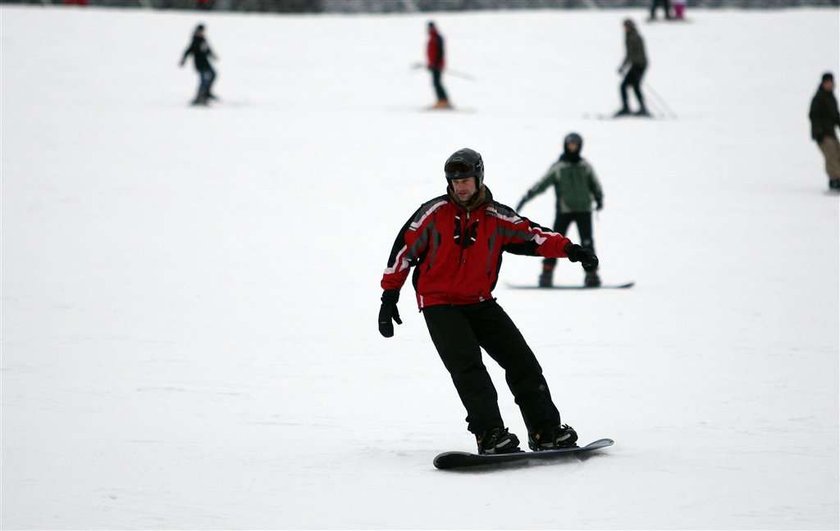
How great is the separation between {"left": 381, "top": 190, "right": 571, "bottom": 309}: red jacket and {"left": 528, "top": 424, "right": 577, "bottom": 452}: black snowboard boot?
2.23ft

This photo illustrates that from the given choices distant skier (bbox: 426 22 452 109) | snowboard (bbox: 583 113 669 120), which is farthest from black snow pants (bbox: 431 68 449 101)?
snowboard (bbox: 583 113 669 120)

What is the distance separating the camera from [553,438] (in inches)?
222

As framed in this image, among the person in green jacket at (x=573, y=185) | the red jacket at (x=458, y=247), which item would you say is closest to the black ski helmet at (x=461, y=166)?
the red jacket at (x=458, y=247)

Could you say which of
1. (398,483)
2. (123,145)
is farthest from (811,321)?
(123,145)

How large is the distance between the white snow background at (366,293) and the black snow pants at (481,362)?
10.8 inches

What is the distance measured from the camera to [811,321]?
9.52 meters

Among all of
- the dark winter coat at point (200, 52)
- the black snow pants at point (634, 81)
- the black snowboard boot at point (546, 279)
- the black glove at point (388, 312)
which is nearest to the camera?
the black glove at point (388, 312)

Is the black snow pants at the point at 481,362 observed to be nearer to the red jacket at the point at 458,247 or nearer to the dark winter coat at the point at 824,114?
the red jacket at the point at 458,247

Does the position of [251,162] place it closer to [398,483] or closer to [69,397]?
[69,397]

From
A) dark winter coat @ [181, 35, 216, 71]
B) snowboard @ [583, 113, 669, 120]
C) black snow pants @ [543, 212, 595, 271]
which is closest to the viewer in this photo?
black snow pants @ [543, 212, 595, 271]

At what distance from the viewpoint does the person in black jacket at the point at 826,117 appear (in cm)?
1446

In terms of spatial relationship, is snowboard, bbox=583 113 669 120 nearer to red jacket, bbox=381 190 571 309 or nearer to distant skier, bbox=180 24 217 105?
distant skier, bbox=180 24 217 105

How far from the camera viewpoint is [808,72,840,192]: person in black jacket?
1446 centimetres

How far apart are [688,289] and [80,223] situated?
6579 millimetres
